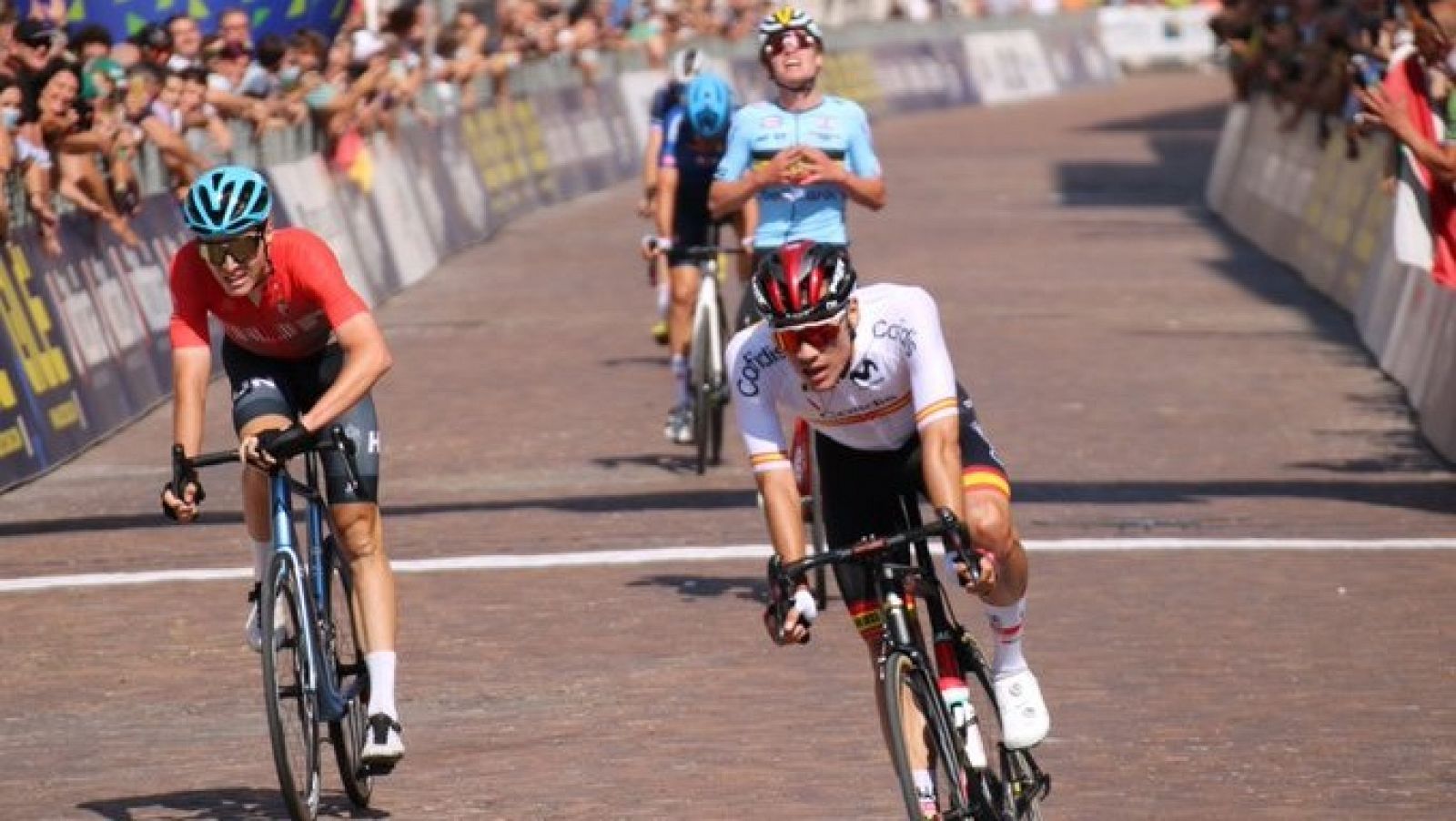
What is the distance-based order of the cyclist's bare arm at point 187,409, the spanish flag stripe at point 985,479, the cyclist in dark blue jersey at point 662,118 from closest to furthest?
1. the spanish flag stripe at point 985,479
2. the cyclist's bare arm at point 187,409
3. the cyclist in dark blue jersey at point 662,118

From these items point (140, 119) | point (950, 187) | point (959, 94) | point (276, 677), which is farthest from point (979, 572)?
point (959, 94)

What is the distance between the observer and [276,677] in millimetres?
9555

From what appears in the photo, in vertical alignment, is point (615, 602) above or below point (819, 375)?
below

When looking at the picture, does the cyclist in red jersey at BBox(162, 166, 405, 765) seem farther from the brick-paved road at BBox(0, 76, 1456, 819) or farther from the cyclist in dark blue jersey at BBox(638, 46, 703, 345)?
the cyclist in dark blue jersey at BBox(638, 46, 703, 345)

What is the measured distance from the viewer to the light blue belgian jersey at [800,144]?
14.8 meters

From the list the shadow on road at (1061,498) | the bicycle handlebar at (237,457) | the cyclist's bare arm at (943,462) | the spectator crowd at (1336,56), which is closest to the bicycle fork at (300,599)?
the bicycle handlebar at (237,457)

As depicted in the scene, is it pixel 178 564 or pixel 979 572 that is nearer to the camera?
pixel 979 572

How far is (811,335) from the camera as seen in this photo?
27.2ft

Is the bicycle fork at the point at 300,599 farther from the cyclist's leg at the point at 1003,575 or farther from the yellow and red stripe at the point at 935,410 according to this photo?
the yellow and red stripe at the point at 935,410

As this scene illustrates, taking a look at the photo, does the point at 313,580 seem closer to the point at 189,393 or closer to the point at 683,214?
the point at 189,393

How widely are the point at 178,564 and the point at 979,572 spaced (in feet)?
25.9

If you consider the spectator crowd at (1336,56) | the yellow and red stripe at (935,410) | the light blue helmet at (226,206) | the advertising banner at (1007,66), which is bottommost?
the advertising banner at (1007,66)

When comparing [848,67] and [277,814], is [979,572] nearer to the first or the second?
[277,814]

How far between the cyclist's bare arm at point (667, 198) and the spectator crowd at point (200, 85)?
3480 mm
